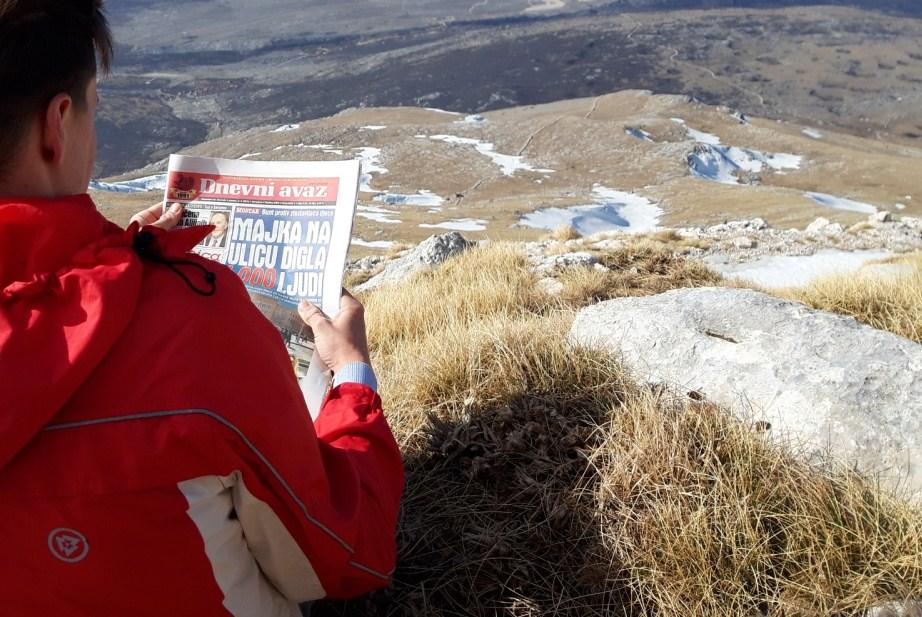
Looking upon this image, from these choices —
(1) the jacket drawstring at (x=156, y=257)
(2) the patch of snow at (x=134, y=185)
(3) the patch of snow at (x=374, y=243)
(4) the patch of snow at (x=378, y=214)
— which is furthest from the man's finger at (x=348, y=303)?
(2) the patch of snow at (x=134, y=185)

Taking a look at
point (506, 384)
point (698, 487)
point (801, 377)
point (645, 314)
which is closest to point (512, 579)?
point (698, 487)

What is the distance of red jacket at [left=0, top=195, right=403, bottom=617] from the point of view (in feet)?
3.40

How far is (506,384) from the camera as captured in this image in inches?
97.3

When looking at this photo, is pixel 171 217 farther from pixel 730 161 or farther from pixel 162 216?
pixel 730 161

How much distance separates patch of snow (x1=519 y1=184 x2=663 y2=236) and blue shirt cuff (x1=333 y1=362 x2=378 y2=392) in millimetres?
31918

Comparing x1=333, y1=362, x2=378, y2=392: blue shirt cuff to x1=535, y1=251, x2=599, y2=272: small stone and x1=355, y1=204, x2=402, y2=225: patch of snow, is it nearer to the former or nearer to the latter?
→ x1=535, y1=251, x2=599, y2=272: small stone

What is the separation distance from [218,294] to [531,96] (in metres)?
110

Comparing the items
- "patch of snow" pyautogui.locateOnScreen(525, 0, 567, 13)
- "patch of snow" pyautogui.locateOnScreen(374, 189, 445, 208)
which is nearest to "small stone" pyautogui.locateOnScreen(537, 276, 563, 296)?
"patch of snow" pyautogui.locateOnScreen(374, 189, 445, 208)

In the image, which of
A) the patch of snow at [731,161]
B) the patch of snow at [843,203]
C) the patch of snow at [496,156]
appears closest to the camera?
the patch of snow at [843,203]

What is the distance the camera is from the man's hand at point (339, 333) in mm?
1851

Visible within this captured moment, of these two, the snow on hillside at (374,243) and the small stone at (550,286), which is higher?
the small stone at (550,286)

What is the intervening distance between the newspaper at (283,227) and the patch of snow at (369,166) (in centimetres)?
4817

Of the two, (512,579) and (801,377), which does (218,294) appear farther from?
(801,377)

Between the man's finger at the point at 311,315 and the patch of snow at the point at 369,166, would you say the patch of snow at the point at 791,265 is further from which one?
the patch of snow at the point at 369,166
